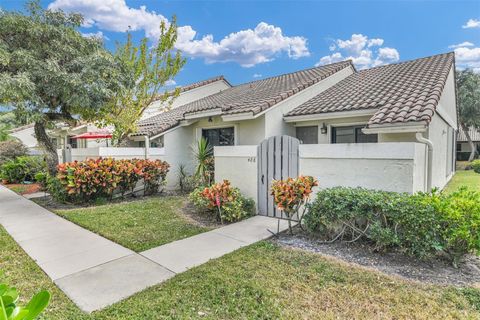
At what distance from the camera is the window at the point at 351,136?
31.5 ft

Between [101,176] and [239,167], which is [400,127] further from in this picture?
[101,176]

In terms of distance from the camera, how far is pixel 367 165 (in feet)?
21.6

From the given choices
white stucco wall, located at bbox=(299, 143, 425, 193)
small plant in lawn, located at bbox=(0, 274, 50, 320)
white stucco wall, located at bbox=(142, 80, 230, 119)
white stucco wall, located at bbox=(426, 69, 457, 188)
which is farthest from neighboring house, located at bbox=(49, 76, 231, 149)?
small plant in lawn, located at bbox=(0, 274, 50, 320)

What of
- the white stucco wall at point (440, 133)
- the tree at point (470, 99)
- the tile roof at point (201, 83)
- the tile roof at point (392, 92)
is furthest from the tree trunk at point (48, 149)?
the tree at point (470, 99)

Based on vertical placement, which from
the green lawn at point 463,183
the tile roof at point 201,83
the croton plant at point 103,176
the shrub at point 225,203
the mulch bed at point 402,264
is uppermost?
the tile roof at point 201,83

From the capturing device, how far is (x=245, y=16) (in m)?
15.9

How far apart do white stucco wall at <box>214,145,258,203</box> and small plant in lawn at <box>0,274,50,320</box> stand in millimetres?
7337

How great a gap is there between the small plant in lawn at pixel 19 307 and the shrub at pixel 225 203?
20.5ft

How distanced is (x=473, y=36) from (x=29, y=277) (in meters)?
23.7

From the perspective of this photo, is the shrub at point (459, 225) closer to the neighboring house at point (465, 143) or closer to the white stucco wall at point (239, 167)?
the white stucco wall at point (239, 167)

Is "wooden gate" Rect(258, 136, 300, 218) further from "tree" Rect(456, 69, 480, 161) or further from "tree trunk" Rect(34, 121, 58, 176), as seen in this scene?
"tree" Rect(456, 69, 480, 161)

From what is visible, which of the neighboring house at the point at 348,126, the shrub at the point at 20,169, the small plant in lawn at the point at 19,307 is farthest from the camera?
the shrub at the point at 20,169

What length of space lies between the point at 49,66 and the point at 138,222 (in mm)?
7097

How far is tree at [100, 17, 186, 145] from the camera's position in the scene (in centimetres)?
1368
